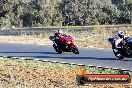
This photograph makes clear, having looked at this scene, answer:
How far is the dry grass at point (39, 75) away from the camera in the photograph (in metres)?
13.3

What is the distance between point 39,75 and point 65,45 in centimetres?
810

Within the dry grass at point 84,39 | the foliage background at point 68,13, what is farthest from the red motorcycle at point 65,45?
the foliage background at point 68,13

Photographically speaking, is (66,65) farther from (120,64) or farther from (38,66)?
(120,64)

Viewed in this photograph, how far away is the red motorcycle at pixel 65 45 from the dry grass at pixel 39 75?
3.94 meters

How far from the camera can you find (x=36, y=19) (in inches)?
3514

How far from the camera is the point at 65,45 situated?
76.6 ft

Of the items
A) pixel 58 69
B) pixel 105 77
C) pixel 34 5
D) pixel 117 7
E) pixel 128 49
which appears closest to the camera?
pixel 105 77

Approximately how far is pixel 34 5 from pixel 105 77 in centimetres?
8539

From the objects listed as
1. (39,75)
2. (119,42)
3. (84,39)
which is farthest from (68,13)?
(39,75)

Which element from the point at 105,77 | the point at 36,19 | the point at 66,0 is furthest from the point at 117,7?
the point at 105,77

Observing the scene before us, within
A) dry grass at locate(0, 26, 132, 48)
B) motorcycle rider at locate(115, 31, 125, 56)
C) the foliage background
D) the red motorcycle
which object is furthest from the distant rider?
the foliage background

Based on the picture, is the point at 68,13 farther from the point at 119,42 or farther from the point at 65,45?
the point at 119,42

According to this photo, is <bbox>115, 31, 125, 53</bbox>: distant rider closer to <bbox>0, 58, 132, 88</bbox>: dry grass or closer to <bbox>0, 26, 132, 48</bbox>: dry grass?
<bbox>0, 58, 132, 88</bbox>: dry grass

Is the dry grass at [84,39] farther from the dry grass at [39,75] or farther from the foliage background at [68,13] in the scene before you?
the foliage background at [68,13]
